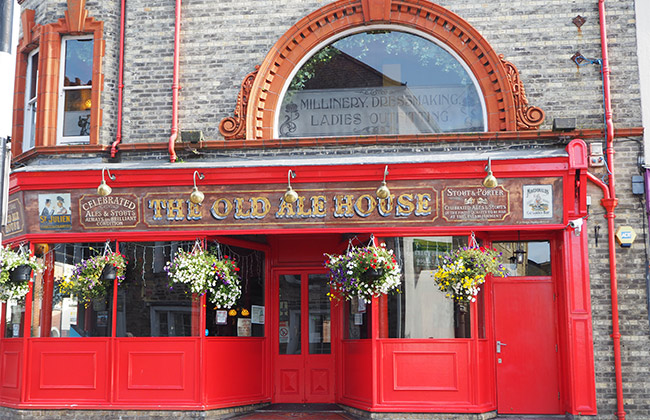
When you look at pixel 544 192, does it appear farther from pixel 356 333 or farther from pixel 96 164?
pixel 96 164

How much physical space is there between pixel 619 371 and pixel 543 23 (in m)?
5.42

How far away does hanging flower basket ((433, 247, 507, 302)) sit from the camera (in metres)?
10.6

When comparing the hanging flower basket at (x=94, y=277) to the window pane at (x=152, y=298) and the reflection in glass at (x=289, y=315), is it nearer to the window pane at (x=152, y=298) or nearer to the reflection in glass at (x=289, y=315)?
the window pane at (x=152, y=298)

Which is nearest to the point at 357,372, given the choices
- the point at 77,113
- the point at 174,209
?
the point at 174,209

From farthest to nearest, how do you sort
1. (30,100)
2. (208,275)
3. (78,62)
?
(30,100)
(78,62)
(208,275)

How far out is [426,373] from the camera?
1072 centimetres

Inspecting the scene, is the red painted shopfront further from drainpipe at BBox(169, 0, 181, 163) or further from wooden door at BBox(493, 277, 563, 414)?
drainpipe at BBox(169, 0, 181, 163)

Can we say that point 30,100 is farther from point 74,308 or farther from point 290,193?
point 290,193

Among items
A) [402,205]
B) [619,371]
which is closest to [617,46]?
[402,205]

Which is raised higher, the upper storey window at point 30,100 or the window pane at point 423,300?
the upper storey window at point 30,100

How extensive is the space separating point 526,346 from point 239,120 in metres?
5.69

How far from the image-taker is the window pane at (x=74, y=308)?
11.4 metres

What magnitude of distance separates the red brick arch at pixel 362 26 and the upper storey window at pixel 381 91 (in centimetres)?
20

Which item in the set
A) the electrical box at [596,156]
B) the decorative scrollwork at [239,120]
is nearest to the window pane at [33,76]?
the decorative scrollwork at [239,120]
